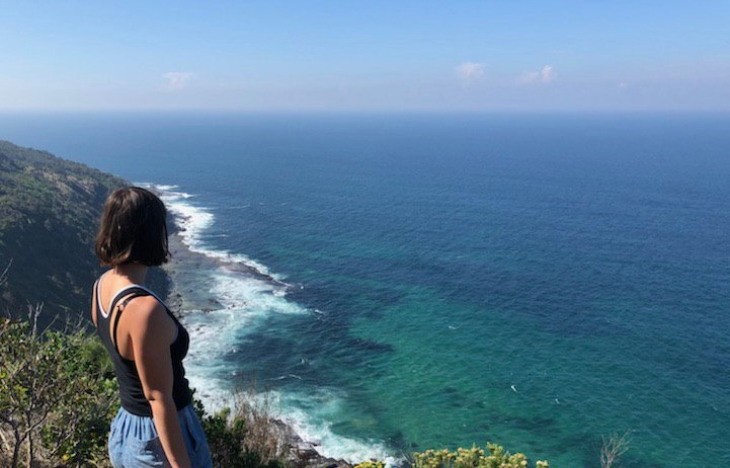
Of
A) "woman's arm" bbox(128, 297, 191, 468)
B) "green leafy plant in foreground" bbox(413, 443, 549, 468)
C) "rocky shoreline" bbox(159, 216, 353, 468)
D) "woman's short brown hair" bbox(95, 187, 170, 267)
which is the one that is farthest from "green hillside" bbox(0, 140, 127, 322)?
"woman's arm" bbox(128, 297, 191, 468)

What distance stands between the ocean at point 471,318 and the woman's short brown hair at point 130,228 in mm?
26334

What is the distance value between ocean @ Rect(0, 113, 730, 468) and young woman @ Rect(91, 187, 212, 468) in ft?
83.8

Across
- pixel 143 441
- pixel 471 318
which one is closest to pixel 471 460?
pixel 143 441

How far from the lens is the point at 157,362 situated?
11.0ft

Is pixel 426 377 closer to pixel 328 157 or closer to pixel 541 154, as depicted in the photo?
pixel 328 157

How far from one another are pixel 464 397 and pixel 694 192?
319ft

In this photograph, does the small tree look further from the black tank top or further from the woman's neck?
the woman's neck

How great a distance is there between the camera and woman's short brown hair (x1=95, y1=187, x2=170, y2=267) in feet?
11.8

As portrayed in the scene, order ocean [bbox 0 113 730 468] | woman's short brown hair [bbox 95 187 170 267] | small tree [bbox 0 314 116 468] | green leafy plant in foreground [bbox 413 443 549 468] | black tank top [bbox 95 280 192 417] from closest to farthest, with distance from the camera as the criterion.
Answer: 1. black tank top [bbox 95 280 192 417]
2. woman's short brown hair [bbox 95 187 170 267]
3. small tree [bbox 0 314 116 468]
4. green leafy plant in foreground [bbox 413 443 549 468]
5. ocean [bbox 0 113 730 468]

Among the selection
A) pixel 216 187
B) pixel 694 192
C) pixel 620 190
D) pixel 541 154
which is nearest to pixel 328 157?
pixel 216 187

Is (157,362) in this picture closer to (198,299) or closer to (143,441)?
(143,441)

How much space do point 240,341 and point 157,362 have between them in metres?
44.4

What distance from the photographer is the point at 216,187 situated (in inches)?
4621

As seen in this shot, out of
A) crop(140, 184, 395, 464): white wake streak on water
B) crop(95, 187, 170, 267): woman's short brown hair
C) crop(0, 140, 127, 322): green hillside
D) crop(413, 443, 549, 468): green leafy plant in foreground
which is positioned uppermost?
crop(95, 187, 170, 267): woman's short brown hair
